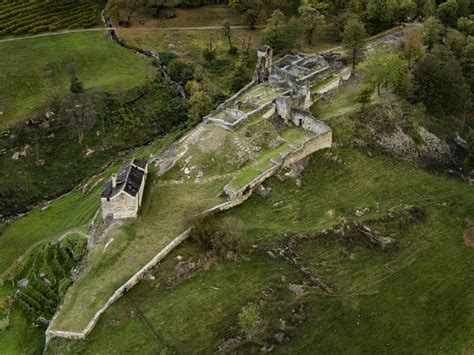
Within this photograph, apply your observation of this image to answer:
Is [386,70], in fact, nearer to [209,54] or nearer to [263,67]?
[263,67]

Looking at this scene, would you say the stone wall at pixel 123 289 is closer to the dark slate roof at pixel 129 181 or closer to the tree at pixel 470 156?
the dark slate roof at pixel 129 181

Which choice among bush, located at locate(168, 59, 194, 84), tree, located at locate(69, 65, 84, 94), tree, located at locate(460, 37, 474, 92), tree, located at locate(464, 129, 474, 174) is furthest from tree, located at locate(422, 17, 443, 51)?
tree, located at locate(69, 65, 84, 94)

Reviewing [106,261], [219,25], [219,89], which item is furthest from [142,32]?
[106,261]

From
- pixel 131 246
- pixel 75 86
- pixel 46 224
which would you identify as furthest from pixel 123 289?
pixel 75 86

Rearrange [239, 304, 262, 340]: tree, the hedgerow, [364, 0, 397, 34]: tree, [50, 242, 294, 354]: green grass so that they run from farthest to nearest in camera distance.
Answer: [364, 0, 397, 34]: tree → the hedgerow → [50, 242, 294, 354]: green grass → [239, 304, 262, 340]: tree

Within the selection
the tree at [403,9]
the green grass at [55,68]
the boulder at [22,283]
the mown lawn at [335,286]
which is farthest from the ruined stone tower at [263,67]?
the boulder at [22,283]

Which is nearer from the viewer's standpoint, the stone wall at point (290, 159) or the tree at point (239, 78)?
the stone wall at point (290, 159)

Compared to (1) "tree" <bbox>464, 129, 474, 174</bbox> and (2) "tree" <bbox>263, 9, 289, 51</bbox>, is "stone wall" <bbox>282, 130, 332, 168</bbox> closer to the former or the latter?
(1) "tree" <bbox>464, 129, 474, 174</bbox>
